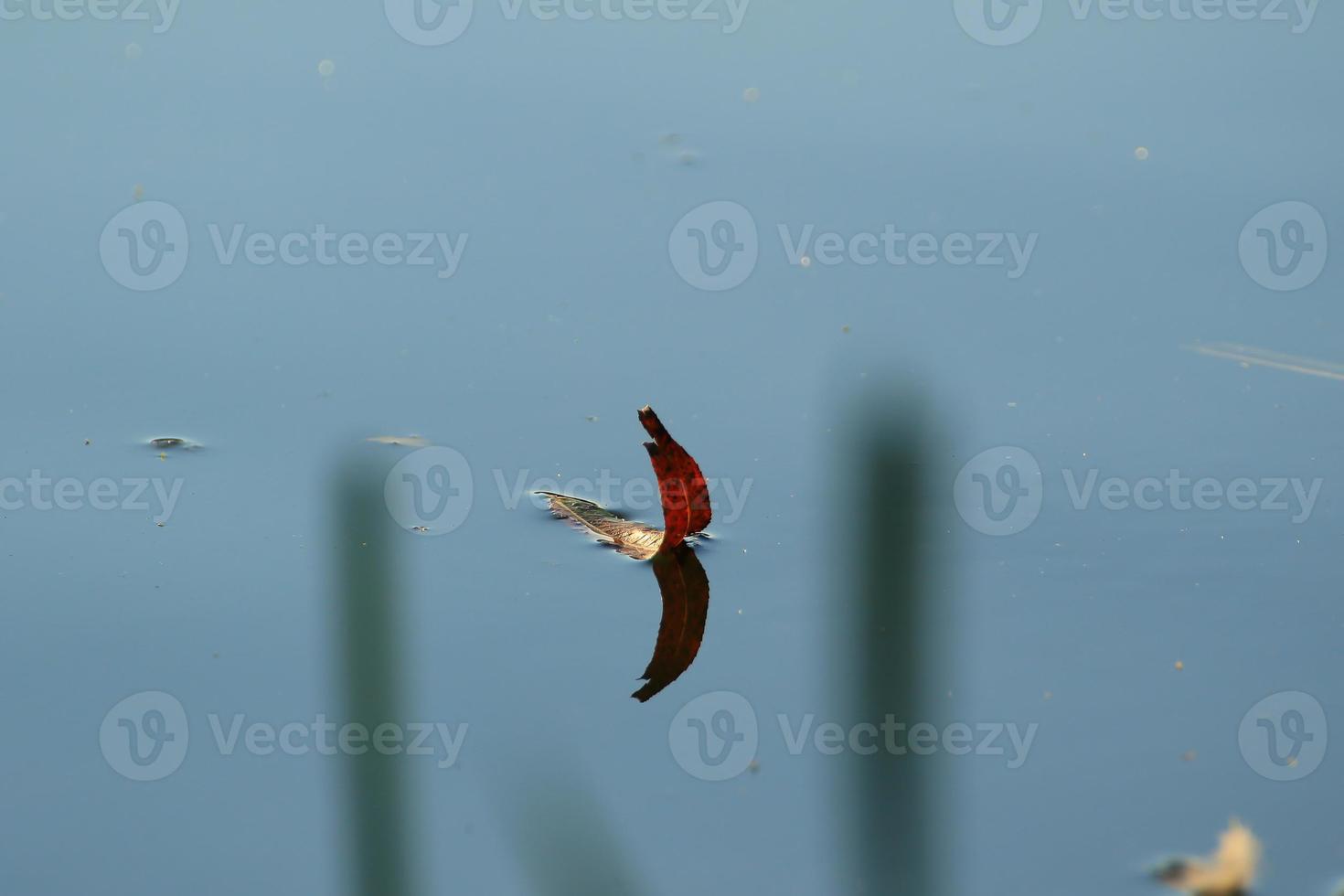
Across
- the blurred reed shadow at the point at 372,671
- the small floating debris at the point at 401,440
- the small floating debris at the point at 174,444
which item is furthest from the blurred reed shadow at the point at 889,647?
the small floating debris at the point at 174,444

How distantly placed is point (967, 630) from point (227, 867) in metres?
0.84

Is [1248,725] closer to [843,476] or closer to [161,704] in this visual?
[843,476]

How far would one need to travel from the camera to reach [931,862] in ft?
2.75

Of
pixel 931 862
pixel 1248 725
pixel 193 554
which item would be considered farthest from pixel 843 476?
pixel 931 862
